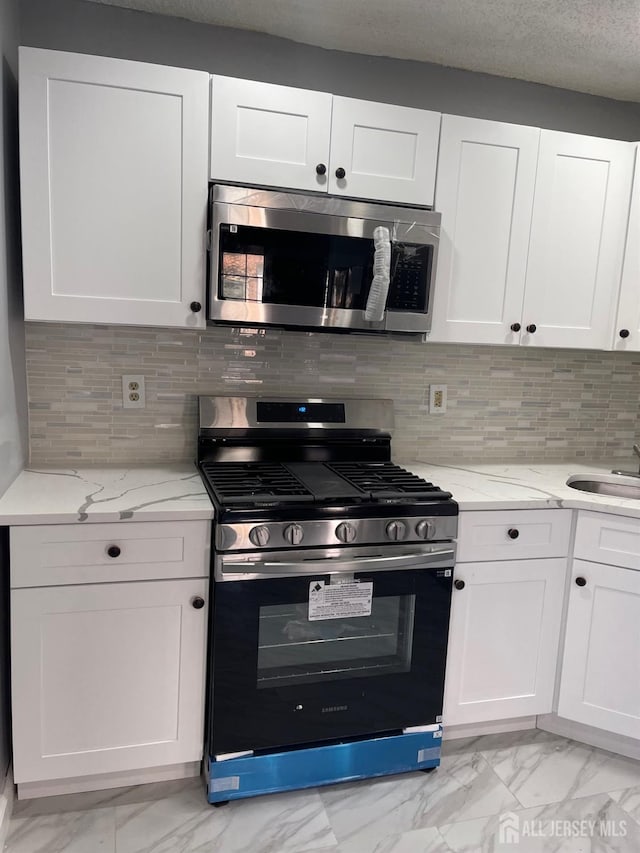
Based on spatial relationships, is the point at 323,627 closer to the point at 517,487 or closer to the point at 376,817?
the point at 376,817

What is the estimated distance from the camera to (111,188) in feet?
5.99

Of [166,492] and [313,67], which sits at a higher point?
[313,67]

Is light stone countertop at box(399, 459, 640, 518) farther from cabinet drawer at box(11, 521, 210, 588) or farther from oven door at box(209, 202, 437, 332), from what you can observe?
cabinet drawer at box(11, 521, 210, 588)

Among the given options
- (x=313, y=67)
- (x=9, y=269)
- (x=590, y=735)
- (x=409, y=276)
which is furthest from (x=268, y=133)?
(x=590, y=735)

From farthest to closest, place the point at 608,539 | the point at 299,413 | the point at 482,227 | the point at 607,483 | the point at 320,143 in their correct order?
the point at 607,483
the point at 299,413
the point at 482,227
the point at 608,539
the point at 320,143

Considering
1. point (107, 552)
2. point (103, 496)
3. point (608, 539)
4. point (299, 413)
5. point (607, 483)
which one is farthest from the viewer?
point (607, 483)

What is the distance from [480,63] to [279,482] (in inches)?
67.5

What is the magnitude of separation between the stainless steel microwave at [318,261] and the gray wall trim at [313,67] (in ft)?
1.83

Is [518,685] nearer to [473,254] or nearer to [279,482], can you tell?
[279,482]

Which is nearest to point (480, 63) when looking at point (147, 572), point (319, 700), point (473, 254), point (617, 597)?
point (473, 254)

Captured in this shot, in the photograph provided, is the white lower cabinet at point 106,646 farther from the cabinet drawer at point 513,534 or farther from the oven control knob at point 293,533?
the cabinet drawer at point 513,534

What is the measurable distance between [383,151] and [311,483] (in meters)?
1.10

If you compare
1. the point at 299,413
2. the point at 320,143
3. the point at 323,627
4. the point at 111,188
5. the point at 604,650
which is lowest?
the point at 604,650

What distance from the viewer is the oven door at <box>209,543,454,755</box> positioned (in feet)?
5.85
